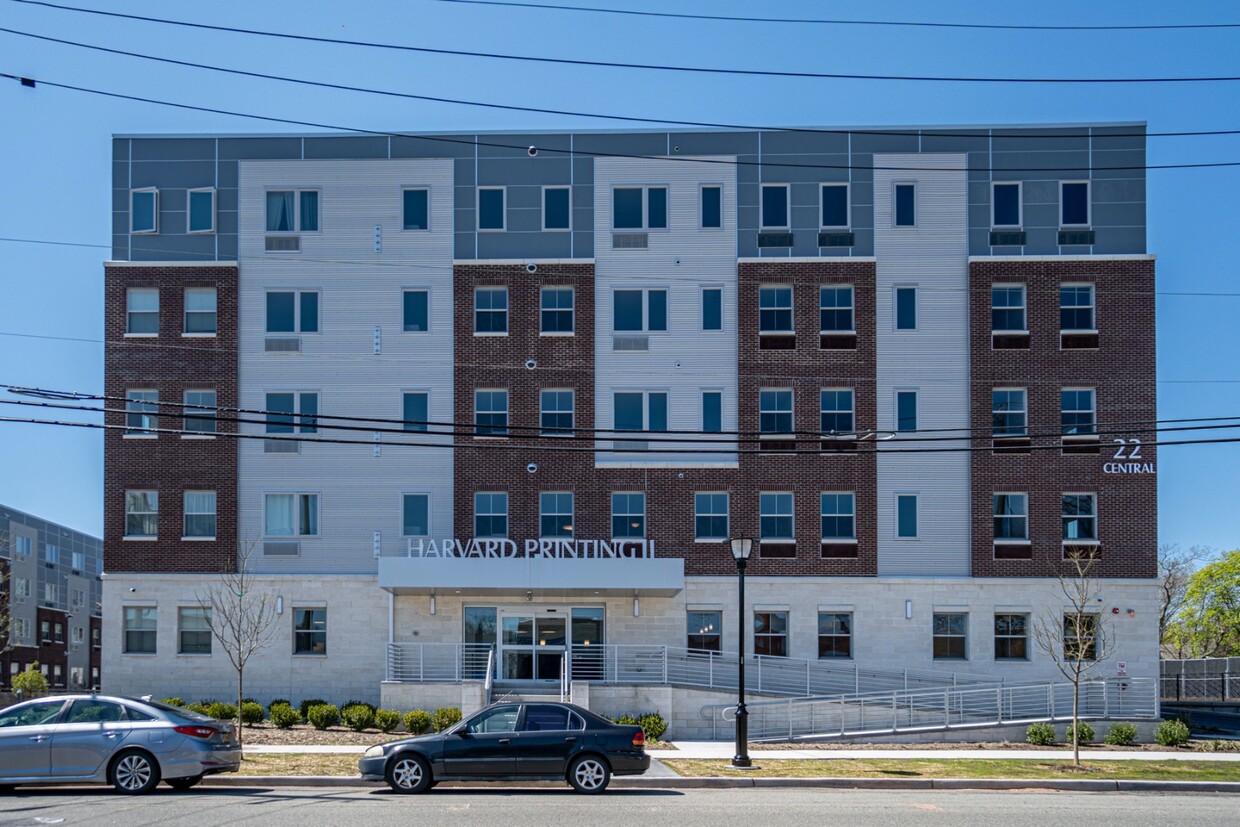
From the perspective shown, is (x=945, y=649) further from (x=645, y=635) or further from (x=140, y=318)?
(x=140, y=318)

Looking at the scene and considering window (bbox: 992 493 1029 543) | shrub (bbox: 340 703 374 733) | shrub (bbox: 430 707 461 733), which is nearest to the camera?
shrub (bbox: 430 707 461 733)

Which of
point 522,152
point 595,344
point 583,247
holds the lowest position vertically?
point 595,344

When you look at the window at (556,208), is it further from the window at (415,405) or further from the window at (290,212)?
the window at (290,212)

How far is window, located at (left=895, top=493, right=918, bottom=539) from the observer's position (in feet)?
128

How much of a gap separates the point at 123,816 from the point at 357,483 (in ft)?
74.0

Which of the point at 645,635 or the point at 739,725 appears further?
the point at 645,635

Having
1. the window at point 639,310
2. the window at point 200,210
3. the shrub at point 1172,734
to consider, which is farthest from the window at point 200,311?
the shrub at point 1172,734

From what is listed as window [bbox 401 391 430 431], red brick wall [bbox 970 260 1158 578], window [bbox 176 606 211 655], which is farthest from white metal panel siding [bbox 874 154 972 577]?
window [bbox 176 606 211 655]

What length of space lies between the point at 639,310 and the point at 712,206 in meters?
3.78

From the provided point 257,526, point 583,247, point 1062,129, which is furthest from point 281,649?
point 1062,129

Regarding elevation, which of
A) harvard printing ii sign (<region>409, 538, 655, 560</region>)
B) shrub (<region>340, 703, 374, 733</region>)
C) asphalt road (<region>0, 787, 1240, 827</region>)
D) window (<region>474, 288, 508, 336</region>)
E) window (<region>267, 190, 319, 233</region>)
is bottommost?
shrub (<region>340, 703, 374, 733</region>)

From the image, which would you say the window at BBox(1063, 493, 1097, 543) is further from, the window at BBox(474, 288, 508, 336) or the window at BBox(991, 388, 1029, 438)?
the window at BBox(474, 288, 508, 336)

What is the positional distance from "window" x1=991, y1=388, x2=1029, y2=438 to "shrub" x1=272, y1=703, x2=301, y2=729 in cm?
2104

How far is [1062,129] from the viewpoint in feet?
129
